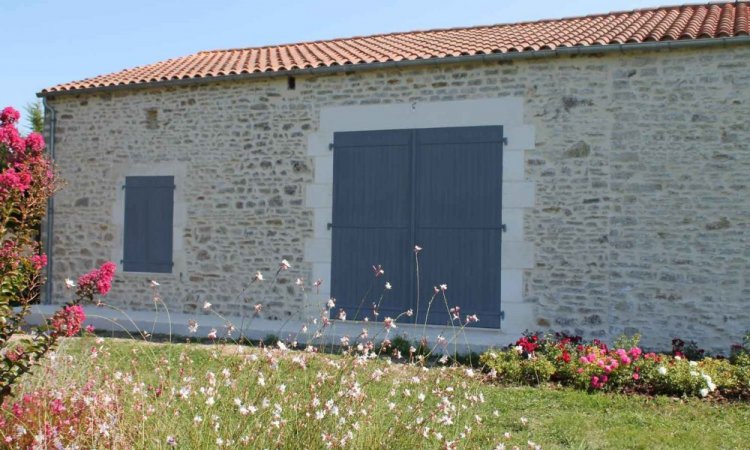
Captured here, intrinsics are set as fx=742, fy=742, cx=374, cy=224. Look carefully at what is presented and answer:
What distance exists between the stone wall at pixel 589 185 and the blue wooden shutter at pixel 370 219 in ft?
1.43

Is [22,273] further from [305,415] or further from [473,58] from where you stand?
[473,58]

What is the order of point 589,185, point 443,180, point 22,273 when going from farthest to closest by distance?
1. point 443,180
2. point 589,185
3. point 22,273

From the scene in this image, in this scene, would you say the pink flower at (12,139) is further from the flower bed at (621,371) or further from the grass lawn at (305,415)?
the flower bed at (621,371)

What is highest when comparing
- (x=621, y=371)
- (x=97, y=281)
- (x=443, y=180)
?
(x=443, y=180)

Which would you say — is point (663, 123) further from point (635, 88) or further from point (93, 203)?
point (93, 203)

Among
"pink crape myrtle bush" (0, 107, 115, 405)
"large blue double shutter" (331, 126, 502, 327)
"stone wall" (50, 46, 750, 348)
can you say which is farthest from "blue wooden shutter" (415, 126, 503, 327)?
"pink crape myrtle bush" (0, 107, 115, 405)

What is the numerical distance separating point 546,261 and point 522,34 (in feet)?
10.9

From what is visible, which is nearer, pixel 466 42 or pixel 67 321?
pixel 67 321

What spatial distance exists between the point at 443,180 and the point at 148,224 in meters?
4.18

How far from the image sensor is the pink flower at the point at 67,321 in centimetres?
375

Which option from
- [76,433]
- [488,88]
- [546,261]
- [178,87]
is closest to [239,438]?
[76,433]

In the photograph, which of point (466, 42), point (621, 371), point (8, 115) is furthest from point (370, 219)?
point (8, 115)

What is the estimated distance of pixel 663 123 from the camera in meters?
7.96

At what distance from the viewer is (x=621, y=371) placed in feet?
19.9
